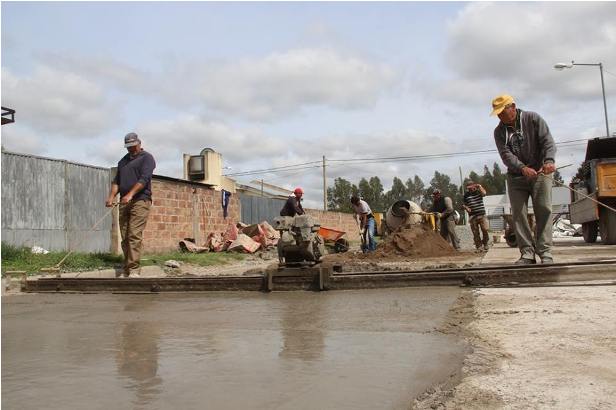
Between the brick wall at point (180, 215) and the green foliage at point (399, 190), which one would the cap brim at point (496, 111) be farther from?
the green foliage at point (399, 190)

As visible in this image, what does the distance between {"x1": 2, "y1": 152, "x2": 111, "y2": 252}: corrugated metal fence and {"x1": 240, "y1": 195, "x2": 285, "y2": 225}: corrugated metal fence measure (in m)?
6.86

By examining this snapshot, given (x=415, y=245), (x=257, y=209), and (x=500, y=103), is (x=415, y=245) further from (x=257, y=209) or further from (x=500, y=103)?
(x=257, y=209)

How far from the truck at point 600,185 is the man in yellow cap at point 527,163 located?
5.54 m

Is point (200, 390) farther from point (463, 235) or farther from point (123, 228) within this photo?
point (463, 235)

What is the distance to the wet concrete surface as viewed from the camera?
6.93 ft

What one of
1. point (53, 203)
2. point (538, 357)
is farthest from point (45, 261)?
point (538, 357)

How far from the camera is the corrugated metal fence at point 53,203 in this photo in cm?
1184

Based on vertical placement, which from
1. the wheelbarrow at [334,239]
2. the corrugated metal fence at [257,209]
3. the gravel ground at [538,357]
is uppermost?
the corrugated metal fence at [257,209]

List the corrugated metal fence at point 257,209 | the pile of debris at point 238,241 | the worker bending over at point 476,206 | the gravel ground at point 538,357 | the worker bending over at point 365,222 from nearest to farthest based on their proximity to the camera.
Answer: the gravel ground at point 538,357
the worker bending over at point 476,206
the worker bending over at point 365,222
the pile of debris at point 238,241
the corrugated metal fence at point 257,209

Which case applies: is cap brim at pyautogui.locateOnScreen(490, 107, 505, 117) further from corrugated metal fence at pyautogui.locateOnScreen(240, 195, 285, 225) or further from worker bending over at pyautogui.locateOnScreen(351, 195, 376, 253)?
corrugated metal fence at pyautogui.locateOnScreen(240, 195, 285, 225)

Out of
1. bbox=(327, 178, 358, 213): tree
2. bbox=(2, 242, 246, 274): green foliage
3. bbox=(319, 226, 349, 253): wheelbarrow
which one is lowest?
bbox=(2, 242, 246, 274): green foliage

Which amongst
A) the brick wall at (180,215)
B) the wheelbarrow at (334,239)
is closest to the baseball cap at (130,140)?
the brick wall at (180,215)

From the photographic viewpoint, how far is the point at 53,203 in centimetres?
1262

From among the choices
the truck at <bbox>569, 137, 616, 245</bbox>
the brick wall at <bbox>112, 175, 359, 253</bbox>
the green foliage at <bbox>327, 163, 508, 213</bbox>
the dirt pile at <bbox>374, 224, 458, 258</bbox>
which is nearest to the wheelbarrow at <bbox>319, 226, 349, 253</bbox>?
the brick wall at <bbox>112, 175, 359, 253</bbox>
